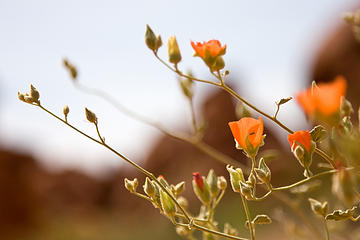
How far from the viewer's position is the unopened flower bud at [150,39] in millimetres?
561

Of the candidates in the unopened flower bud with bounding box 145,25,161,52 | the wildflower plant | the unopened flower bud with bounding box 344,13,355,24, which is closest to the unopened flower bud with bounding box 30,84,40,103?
the wildflower plant

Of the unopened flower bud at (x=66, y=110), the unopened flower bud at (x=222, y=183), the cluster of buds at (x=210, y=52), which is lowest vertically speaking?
the unopened flower bud at (x=222, y=183)

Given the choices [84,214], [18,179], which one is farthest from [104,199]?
[18,179]

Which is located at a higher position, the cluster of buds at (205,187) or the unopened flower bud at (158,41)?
the unopened flower bud at (158,41)

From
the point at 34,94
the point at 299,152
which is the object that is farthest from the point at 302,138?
the point at 34,94

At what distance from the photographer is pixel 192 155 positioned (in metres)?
6.98

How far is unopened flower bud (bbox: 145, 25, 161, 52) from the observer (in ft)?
1.84

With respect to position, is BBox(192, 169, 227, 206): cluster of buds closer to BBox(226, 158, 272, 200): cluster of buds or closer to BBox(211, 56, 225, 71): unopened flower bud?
BBox(226, 158, 272, 200): cluster of buds

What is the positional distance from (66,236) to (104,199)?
12.8 feet

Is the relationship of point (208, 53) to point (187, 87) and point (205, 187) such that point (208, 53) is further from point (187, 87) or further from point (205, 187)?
point (187, 87)

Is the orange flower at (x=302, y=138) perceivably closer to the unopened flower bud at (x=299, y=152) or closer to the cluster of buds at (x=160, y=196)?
the unopened flower bud at (x=299, y=152)

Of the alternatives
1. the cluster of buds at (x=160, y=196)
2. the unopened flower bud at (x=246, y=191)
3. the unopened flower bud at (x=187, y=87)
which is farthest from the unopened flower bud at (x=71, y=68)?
the unopened flower bud at (x=246, y=191)

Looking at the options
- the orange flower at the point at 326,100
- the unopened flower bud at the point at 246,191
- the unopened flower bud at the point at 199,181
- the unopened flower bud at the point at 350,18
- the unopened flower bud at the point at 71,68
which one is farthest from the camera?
the unopened flower bud at the point at 71,68

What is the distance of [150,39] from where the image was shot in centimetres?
56
